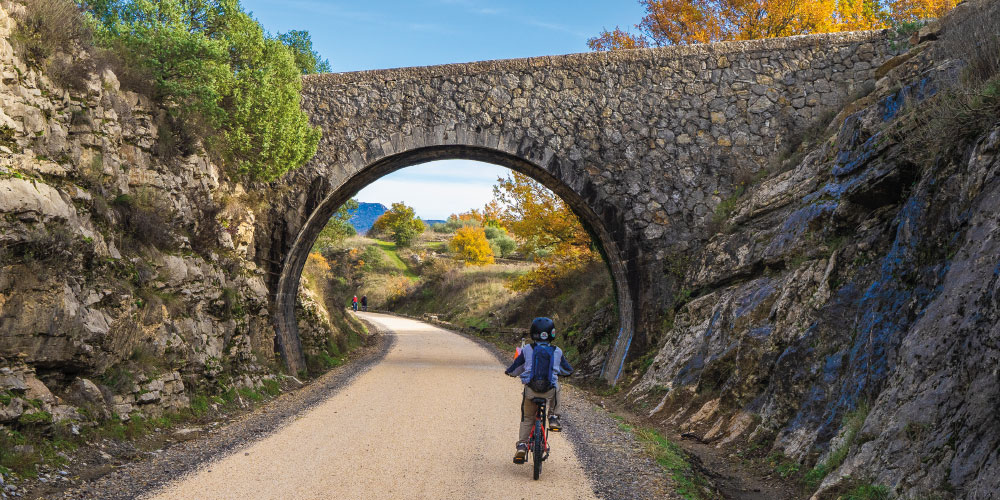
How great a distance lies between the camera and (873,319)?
238 inches

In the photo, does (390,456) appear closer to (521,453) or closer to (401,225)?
(521,453)

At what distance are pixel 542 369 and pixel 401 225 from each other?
60129mm

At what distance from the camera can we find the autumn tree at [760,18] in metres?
20.2

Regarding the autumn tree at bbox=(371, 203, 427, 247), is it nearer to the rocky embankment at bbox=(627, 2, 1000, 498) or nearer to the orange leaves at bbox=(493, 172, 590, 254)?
the orange leaves at bbox=(493, 172, 590, 254)

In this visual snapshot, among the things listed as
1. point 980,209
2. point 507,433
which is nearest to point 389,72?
point 507,433

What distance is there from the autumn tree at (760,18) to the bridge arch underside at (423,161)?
9.95 meters

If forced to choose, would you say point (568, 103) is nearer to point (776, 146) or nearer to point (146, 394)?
point (776, 146)

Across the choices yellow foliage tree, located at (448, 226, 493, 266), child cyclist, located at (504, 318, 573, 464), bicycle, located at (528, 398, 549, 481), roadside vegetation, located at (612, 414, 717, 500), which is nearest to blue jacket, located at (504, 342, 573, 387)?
child cyclist, located at (504, 318, 573, 464)

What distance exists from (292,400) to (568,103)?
791 centimetres

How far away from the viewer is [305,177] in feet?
46.5

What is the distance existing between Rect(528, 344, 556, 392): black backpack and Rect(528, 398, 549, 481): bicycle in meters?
0.13

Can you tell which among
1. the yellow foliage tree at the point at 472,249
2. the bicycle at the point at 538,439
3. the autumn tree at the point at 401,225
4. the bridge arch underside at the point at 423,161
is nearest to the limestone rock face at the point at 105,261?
the bridge arch underside at the point at 423,161

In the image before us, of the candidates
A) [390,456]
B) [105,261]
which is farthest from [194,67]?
[390,456]

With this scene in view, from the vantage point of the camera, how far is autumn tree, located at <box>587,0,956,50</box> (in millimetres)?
20219
